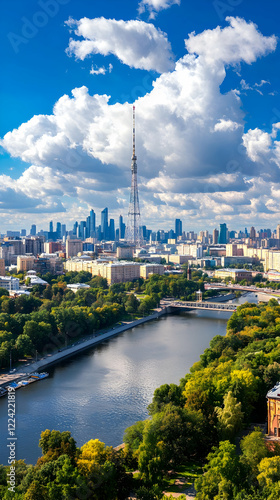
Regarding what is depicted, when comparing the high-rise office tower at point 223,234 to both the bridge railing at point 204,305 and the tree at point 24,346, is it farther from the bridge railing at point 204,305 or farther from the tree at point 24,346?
the tree at point 24,346

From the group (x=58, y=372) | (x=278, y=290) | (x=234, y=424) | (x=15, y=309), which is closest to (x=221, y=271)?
(x=278, y=290)

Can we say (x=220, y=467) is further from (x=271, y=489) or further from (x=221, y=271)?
(x=221, y=271)

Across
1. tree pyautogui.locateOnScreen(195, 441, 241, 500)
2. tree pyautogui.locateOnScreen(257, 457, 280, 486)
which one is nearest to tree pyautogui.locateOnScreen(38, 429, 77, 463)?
tree pyautogui.locateOnScreen(195, 441, 241, 500)

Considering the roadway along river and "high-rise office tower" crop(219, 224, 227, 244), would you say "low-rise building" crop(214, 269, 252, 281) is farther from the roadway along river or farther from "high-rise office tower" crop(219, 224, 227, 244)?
"high-rise office tower" crop(219, 224, 227, 244)

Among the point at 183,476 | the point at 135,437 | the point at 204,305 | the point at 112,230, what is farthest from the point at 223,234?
the point at 183,476

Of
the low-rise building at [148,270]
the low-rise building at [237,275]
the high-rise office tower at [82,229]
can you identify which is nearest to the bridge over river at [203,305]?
the low-rise building at [148,270]

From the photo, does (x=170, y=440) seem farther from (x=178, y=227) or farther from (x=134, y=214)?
(x=178, y=227)
